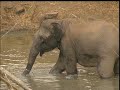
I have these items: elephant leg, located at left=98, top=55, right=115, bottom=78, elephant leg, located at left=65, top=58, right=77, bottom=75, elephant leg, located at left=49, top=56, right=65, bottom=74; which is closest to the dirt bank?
elephant leg, located at left=49, top=56, right=65, bottom=74

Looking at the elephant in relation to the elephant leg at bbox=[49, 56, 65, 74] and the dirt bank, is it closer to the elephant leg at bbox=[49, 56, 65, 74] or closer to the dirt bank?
the elephant leg at bbox=[49, 56, 65, 74]

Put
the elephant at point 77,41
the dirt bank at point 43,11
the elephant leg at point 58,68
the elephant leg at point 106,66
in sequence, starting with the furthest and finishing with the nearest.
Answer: the dirt bank at point 43,11, the elephant leg at point 58,68, the elephant at point 77,41, the elephant leg at point 106,66

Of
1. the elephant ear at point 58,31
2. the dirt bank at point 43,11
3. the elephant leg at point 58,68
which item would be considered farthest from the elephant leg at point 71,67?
the dirt bank at point 43,11

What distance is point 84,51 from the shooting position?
13172 mm

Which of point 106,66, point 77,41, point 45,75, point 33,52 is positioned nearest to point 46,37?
point 33,52

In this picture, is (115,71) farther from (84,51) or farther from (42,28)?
(42,28)

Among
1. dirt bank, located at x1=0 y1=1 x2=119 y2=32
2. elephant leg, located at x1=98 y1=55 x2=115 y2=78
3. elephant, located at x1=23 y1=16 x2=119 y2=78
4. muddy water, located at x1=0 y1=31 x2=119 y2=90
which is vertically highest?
elephant, located at x1=23 y1=16 x2=119 y2=78

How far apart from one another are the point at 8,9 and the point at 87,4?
3257 millimetres

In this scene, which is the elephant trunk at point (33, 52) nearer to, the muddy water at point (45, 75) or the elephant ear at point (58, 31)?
the muddy water at point (45, 75)

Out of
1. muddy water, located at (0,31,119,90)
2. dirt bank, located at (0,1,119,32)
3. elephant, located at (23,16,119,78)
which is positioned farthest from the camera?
dirt bank, located at (0,1,119,32)

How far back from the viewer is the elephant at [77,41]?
13.0 metres

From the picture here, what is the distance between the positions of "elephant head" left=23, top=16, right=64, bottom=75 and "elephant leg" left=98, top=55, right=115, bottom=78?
46.4 inches

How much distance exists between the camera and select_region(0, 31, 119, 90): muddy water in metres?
12.1

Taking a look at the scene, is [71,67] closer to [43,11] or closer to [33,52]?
[33,52]
